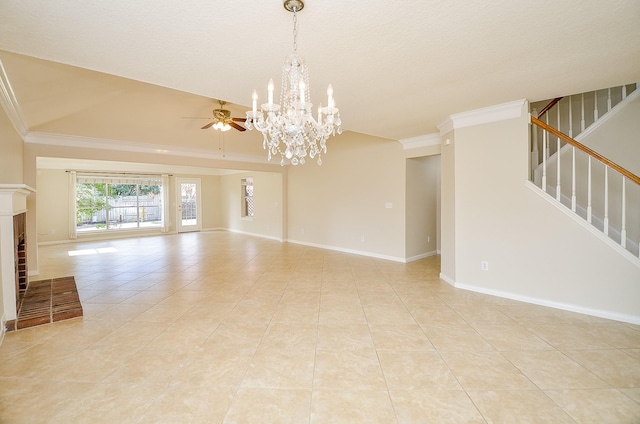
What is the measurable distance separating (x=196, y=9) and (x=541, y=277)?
14.0 ft

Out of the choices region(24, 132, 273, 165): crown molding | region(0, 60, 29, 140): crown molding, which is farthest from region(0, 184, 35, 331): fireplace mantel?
region(24, 132, 273, 165): crown molding

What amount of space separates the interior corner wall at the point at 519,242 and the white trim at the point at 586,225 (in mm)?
23

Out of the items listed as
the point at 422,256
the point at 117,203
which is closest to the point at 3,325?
the point at 422,256

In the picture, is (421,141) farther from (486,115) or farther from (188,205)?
(188,205)

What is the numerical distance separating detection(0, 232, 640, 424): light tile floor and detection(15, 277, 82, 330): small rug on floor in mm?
121

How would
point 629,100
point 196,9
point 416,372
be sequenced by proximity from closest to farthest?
point 196,9, point 416,372, point 629,100

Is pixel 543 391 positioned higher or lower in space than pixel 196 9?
lower

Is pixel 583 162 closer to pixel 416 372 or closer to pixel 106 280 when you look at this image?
pixel 416 372

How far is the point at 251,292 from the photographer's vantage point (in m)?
3.82

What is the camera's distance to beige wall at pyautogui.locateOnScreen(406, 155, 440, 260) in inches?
220

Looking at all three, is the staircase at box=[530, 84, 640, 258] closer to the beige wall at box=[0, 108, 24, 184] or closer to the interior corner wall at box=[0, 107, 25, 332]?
the interior corner wall at box=[0, 107, 25, 332]

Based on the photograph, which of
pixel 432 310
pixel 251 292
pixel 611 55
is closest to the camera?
pixel 611 55

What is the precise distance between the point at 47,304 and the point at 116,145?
3457 mm

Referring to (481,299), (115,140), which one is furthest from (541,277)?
(115,140)
